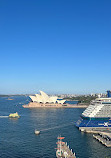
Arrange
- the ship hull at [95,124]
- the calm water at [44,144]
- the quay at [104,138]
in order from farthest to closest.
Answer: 1. the ship hull at [95,124]
2. the quay at [104,138]
3. the calm water at [44,144]

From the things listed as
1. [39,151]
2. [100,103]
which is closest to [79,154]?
[39,151]

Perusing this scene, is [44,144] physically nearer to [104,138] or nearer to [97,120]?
[104,138]

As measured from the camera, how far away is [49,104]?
8900 centimetres

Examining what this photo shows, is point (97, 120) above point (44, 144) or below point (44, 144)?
above

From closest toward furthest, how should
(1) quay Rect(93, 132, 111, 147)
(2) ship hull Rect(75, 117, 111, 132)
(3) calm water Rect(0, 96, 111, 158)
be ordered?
1. (3) calm water Rect(0, 96, 111, 158)
2. (1) quay Rect(93, 132, 111, 147)
3. (2) ship hull Rect(75, 117, 111, 132)

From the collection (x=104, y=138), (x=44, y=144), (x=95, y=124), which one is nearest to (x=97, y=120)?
(x=95, y=124)

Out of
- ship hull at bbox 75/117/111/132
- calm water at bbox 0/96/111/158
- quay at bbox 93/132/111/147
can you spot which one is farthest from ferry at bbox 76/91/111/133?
quay at bbox 93/132/111/147

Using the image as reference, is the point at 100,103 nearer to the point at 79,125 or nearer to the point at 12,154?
the point at 79,125

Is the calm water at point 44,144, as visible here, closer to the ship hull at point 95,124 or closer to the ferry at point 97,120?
the ship hull at point 95,124

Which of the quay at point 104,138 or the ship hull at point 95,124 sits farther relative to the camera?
the ship hull at point 95,124

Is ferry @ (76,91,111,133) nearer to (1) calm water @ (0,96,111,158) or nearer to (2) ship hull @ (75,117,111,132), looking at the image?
(2) ship hull @ (75,117,111,132)

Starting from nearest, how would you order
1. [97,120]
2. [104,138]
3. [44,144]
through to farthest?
1. [44,144]
2. [104,138]
3. [97,120]

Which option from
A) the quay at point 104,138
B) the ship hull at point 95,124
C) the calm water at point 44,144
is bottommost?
the calm water at point 44,144

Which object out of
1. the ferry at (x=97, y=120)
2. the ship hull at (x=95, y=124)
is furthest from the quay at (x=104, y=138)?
the ferry at (x=97, y=120)
